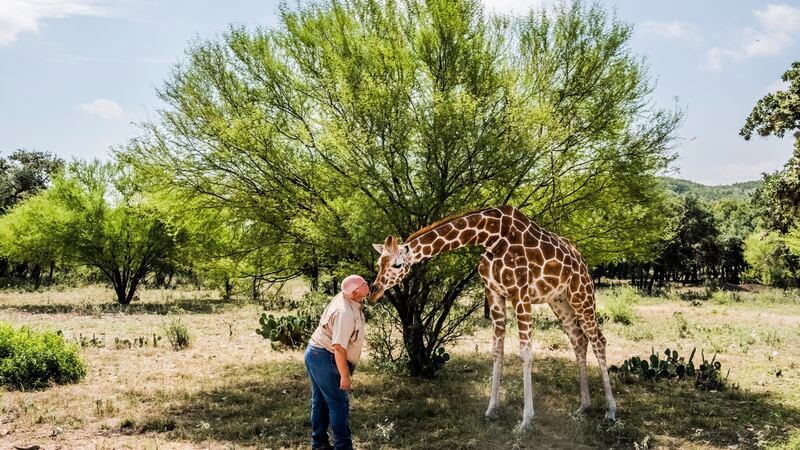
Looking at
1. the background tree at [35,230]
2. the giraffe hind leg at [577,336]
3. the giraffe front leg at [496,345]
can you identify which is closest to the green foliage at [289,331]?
the giraffe front leg at [496,345]

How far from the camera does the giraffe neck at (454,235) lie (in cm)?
732

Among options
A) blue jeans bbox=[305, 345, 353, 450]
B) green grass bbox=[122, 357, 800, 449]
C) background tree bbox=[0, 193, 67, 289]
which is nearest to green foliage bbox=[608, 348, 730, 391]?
green grass bbox=[122, 357, 800, 449]

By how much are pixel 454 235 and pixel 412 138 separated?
236 cm

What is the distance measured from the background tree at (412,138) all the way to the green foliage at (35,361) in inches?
137

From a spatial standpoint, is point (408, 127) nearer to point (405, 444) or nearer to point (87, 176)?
point (405, 444)

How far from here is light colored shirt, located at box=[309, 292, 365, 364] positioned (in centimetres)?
561

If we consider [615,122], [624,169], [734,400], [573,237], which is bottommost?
[734,400]

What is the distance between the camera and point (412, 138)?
9203 millimetres

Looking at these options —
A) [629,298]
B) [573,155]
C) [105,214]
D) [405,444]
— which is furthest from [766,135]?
[105,214]

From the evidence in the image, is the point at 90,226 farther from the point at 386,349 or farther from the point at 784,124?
the point at 784,124

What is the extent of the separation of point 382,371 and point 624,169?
5758mm

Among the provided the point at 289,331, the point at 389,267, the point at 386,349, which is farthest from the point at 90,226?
the point at 389,267

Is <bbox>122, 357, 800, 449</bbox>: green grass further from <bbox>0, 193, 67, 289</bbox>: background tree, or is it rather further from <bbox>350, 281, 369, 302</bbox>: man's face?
<bbox>0, 193, 67, 289</bbox>: background tree

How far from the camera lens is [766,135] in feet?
46.8
